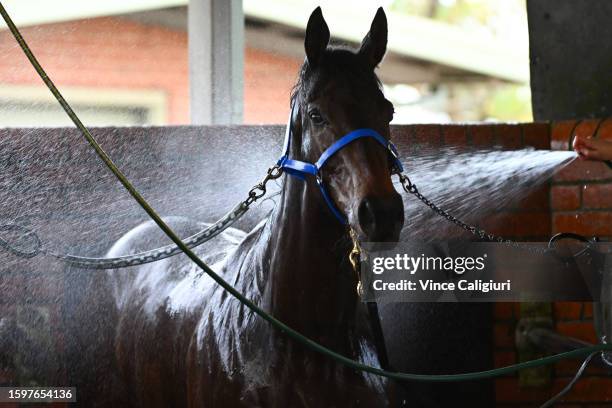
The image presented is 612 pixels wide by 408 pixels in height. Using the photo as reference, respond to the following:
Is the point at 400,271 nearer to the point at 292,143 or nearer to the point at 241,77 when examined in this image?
the point at 292,143

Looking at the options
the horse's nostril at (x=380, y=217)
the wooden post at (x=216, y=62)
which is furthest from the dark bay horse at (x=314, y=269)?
the wooden post at (x=216, y=62)

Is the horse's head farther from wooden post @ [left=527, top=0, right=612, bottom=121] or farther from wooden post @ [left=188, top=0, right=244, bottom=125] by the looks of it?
wooden post @ [left=188, top=0, right=244, bottom=125]

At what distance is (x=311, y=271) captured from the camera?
2.32 meters

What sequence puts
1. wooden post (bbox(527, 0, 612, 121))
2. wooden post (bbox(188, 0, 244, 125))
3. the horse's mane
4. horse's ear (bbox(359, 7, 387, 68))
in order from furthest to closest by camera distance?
1. wooden post (bbox(188, 0, 244, 125))
2. wooden post (bbox(527, 0, 612, 121))
3. horse's ear (bbox(359, 7, 387, 68))
4. the horse's mane

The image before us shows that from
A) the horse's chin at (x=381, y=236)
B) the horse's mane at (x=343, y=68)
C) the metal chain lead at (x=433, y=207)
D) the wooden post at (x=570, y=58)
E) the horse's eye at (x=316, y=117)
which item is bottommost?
the horse's chin at (x=381, y=236)

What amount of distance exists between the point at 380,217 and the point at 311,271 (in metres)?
0.39

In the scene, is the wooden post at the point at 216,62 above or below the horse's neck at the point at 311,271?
above

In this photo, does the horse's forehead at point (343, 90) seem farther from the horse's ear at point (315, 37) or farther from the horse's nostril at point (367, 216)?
the horse's nostril at point (367, 216)

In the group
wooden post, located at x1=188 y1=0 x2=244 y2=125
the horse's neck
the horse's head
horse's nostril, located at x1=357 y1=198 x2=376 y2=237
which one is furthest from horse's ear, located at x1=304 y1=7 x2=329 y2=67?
wooden post, located at x1=188 y1=0 x2=244 y2=125

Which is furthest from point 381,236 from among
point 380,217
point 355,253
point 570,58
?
point 570,58

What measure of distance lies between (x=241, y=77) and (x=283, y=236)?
1756 millimetres

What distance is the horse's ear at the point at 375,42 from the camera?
2.35 meters

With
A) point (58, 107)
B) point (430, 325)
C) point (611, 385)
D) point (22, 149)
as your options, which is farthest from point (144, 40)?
point (611, 385)

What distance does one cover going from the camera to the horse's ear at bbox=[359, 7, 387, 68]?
2346mm
